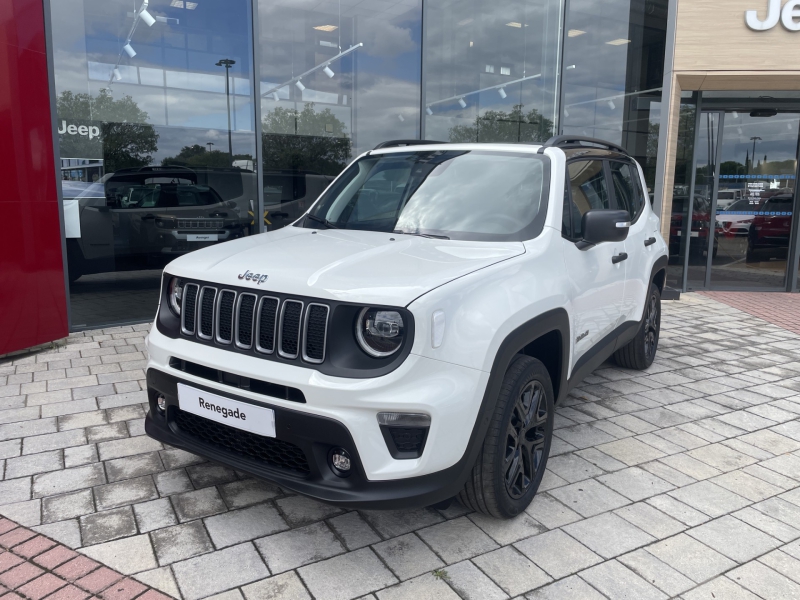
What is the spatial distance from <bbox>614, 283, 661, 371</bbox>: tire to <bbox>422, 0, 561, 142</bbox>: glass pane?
4.61 meters

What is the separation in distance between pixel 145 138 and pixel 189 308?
4799 mm

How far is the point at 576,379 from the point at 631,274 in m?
1.26

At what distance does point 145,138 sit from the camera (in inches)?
277

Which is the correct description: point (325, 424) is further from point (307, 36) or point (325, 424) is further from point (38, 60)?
point (307, 36)

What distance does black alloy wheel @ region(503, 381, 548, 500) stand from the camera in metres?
A: 2.98

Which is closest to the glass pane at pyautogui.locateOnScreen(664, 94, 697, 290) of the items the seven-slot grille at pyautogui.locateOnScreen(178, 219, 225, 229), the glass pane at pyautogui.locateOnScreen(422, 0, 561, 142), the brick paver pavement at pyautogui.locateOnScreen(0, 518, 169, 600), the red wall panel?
the glass pane at pyautogui.locateOnScreen(422, 0, 561, 142)

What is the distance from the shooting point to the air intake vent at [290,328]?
8.45 feet

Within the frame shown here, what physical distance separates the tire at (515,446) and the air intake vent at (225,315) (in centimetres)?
122

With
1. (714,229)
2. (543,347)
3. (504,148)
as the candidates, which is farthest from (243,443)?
(714,229)

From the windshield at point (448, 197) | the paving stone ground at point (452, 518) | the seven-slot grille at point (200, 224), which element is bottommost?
the paving stone ground at point (452, 518)

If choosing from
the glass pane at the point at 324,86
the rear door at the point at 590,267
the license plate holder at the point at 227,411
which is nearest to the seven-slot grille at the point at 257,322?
the license plate holder at the point at 227,411

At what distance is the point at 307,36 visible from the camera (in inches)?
318

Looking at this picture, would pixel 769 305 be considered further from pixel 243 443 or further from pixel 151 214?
pixel 243 443

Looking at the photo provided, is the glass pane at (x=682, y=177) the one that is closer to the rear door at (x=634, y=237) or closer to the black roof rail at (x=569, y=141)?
the rear door at (x=634, y=237)
